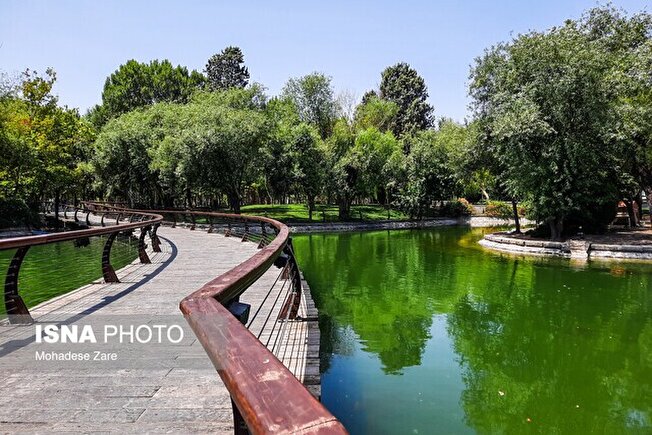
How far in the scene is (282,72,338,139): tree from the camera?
47281 millimetres

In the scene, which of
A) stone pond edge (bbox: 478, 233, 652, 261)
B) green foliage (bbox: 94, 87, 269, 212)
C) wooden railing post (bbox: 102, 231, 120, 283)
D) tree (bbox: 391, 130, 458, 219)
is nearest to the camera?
wooden railing post (bbox: 102, 231, 120, 283)

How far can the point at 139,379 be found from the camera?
3.70 meters

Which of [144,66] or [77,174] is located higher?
[144,66]

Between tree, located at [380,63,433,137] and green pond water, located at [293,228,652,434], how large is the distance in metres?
52.6

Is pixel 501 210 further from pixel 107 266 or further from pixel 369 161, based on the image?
pixel 107 266

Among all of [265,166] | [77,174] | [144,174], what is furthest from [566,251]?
[77,174]

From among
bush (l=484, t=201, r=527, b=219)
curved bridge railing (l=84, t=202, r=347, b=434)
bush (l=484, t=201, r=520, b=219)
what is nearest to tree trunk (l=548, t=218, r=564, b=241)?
bush (l=484, t=201, r=527, b=219)

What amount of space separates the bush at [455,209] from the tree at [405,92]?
24.3 m

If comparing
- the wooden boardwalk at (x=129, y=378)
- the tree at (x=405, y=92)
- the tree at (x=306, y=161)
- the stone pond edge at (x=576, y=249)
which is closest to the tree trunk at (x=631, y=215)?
the stone pond edge at (x=576, y=249)

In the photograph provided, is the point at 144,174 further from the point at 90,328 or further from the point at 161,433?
the point at 161,433

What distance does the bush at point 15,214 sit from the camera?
27234 millimetres

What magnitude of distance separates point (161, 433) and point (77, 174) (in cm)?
3673

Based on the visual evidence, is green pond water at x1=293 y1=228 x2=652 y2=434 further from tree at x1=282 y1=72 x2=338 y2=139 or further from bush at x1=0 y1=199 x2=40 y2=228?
tree at x1=282 y1=72 x2=338 y2=139

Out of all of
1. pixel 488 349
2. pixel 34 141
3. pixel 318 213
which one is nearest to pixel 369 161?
pixel 318 213
